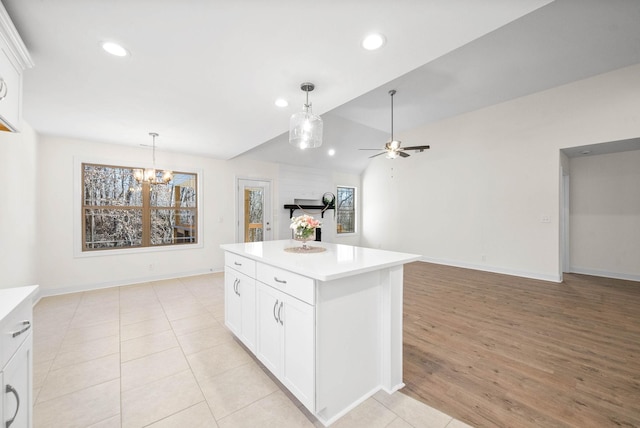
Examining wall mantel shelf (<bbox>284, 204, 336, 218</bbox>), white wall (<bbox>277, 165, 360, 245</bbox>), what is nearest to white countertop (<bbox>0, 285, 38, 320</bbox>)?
wall mantel shelf (<bbox>284, 204, 336, 218</bbox>)

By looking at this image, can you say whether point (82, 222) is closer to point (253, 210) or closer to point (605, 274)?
point (253, 210)

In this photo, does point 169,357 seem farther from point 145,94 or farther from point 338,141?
point 338,141

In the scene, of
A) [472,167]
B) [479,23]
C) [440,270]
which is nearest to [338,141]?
[472,167]

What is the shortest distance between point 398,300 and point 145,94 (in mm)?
3014

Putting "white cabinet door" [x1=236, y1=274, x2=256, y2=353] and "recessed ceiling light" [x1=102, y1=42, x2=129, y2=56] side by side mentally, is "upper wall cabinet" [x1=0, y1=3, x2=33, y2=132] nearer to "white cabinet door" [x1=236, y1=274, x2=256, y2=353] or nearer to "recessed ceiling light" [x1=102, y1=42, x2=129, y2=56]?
"recessed ceiling light" [x1=102, y1=42, x2=129, y2=56]

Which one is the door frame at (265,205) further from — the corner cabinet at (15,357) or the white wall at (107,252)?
the corner cabinet at (15,357)

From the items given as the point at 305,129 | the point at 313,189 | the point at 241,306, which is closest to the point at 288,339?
the point at 241,306

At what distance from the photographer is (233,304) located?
8.12 feet

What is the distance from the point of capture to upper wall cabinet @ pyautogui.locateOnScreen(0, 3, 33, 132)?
1.47 metres

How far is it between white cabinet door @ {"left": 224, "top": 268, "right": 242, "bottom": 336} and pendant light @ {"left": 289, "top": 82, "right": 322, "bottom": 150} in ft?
4.80

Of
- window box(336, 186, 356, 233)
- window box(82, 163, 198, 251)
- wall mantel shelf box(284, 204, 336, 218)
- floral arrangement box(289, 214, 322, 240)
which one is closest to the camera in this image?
floral arrangement box(289, 214, 322, 240)

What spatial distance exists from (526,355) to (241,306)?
2.55m

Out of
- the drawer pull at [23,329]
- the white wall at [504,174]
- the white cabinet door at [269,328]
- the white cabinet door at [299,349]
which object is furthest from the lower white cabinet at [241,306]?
the white wall at [504,174]

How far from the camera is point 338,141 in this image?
6.37 m
